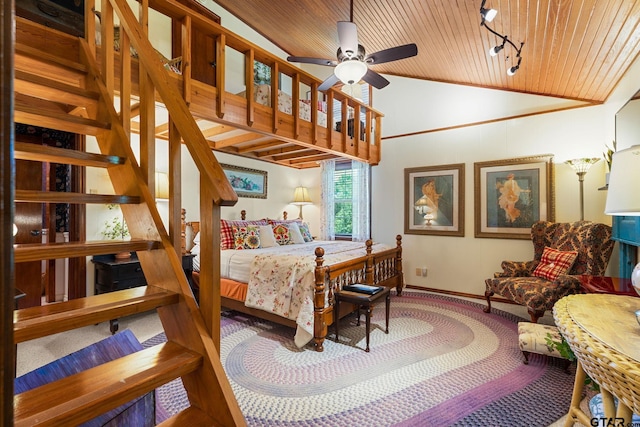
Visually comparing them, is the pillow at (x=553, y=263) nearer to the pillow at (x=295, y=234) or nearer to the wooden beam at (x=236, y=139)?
the pillow at (x=295, y=234)

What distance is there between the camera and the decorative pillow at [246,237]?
389 centimetres

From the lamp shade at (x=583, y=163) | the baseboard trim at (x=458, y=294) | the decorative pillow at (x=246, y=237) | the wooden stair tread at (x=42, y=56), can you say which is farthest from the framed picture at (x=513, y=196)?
the wooden stair tread at (x=42, y=56)

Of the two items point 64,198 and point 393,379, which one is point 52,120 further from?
point 393,379

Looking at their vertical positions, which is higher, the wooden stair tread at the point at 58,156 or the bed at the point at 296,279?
the wooden stair tread at the point at 58,156

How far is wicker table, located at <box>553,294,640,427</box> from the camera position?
3.03ft

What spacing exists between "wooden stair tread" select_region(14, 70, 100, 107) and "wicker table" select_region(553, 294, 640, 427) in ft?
8.94

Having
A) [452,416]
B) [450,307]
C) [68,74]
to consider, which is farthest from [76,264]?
[450,307]

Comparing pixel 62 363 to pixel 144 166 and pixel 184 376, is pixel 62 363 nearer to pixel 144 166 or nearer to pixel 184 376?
pixel 184 376

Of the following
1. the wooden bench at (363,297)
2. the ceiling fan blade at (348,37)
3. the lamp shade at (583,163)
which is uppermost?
the ceiling fan blade at (348,37)

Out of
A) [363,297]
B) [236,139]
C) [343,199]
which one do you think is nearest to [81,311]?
[363,297]

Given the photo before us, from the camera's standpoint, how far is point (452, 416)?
181 centimetres

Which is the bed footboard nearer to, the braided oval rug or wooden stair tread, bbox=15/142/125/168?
the braided oval rug

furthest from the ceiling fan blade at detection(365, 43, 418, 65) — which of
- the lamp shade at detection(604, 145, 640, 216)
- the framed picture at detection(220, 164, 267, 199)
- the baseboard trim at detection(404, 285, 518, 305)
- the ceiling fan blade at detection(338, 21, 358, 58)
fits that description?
the baseboard trim at detection(404, 285, 518, 305)

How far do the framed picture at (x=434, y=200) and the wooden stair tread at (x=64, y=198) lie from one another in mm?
4095
